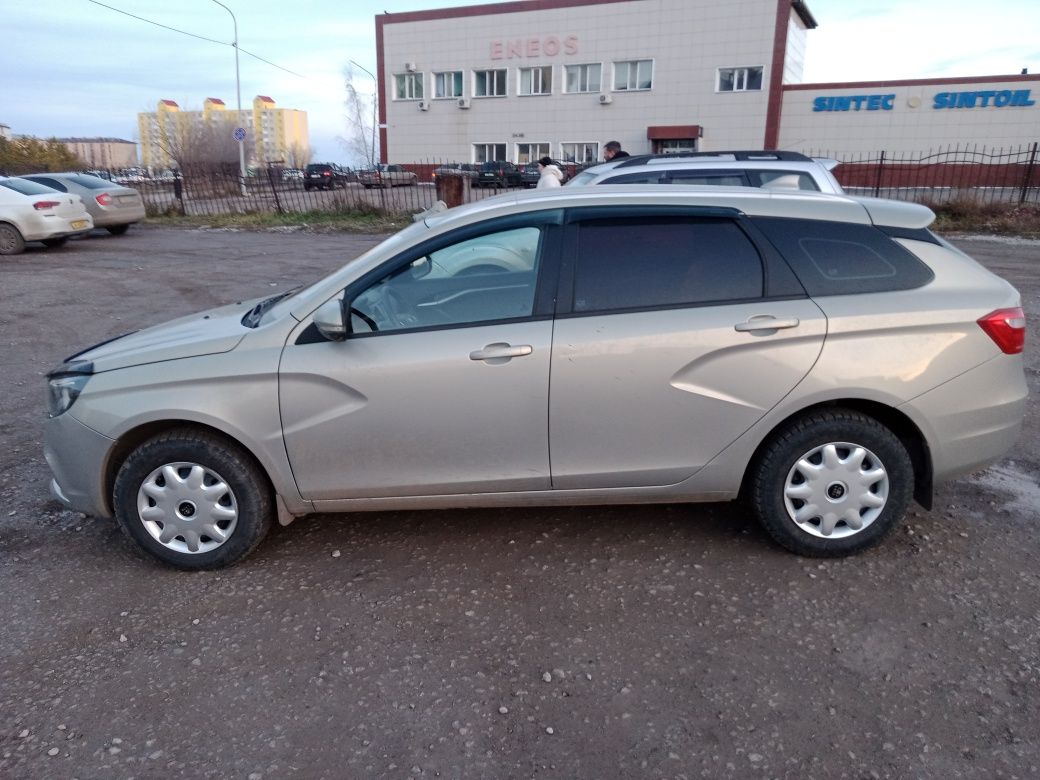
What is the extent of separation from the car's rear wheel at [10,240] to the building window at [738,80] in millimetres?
37592

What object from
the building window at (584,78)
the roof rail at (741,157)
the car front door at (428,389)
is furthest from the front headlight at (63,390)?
the building window at (584,78)

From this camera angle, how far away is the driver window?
356 centimetres

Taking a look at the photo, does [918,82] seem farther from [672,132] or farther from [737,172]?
[737,172]

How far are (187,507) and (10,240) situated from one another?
46.3 feet

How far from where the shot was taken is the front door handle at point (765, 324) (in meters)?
3.45

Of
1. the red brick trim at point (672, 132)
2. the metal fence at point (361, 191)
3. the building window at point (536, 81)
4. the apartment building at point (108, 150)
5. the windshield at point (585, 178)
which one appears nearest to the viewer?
the windshield at point (585, 178)

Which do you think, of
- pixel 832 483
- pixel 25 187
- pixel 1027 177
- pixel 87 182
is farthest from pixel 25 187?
pixel 1027 177

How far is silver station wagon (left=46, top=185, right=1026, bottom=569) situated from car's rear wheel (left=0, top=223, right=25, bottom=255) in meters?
13.5

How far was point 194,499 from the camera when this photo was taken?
3604mm

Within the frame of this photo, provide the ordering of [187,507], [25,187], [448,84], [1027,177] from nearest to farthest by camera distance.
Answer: [187,507] → [25,187] → [1027,177] → [448,84]

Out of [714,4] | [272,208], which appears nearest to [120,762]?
[272,208]

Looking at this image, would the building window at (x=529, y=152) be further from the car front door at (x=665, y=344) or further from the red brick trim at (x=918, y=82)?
the car front door at (x=665, y=344)

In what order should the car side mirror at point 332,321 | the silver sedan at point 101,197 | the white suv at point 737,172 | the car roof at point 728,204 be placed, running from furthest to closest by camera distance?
the silver sedan at point 101,197, the white suv at point 737,172, the car roof at point 728,204, the car side mirror at point 332,321

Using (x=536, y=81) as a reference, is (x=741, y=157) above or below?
below
